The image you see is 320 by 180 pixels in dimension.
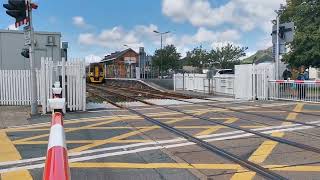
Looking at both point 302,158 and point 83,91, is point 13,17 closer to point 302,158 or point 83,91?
point 83,91

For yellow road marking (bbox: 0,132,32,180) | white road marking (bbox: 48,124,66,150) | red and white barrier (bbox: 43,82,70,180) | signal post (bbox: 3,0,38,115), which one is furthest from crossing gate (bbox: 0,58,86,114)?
red and white barrier (bbox: 43,82,70,180)

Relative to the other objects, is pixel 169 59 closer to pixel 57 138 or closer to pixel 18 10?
pixel 18 10

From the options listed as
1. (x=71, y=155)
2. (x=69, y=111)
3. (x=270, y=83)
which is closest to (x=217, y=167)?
(x=71, y=155)

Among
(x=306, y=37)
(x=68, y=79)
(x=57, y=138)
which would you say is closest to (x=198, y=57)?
(x=306, y=37)

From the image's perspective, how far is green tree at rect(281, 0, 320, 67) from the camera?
113 ft

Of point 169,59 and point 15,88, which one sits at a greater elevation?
point 169,59

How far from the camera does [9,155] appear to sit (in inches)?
360

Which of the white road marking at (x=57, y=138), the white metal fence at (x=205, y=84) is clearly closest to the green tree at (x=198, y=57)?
the white metal fence at (x=205, y=84)

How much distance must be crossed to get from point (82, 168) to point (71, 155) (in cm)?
123

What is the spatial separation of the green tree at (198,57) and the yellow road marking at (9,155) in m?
89.1

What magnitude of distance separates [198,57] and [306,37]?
67.4 m

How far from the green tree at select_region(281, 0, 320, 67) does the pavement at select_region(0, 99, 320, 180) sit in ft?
65.1

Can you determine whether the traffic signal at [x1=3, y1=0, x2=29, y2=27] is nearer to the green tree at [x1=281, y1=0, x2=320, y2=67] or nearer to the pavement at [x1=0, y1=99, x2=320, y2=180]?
the pavement at [x1=0, y1=99, x2=320, y2=180]

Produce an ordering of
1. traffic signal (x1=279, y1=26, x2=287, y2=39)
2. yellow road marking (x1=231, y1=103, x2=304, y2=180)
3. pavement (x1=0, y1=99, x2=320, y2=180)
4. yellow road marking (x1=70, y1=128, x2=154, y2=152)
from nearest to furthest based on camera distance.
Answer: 1. yellow road marking (x1=231, y1=103, x2=304, y2=180)
2. pavement (x1=0, y1=99, x2=320, y2=180)
3. yellow road marking (x1=70, y1=128, x2=154, y2=152)
4. traffic signal (x1=279, y1=26, x2=287, y2=39)
